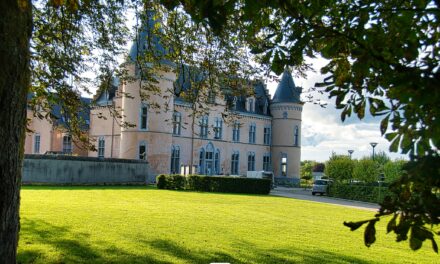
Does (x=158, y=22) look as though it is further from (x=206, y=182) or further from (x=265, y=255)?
(x=206, y=182)

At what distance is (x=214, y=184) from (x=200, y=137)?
14.2 m

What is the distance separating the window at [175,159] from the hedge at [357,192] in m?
15.1

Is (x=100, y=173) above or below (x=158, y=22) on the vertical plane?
below

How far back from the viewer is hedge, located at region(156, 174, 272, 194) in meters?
30.6

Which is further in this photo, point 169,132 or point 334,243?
point 169,132

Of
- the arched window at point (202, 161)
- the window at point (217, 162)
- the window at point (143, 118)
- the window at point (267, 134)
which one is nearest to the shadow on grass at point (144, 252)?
the window at point (143, 118)

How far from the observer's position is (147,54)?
33.5 feet

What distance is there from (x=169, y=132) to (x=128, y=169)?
666 centimetres

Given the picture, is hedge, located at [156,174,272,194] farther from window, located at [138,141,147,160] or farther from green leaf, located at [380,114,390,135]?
green leaf, located at [380,114,390,135]

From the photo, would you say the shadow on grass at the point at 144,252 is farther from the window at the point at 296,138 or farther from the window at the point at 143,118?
the window at the point at 296,138

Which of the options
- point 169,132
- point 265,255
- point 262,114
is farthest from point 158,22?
point 262,114

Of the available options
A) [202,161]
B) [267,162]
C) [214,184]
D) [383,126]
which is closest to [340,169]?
[267,162]

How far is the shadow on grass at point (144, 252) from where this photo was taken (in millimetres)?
6953

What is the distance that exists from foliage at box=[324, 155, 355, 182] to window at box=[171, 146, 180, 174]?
1579 cm
